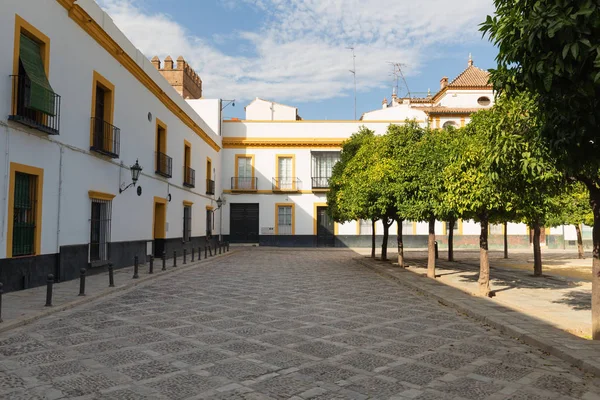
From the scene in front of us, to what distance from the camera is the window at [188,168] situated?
21.9 meters

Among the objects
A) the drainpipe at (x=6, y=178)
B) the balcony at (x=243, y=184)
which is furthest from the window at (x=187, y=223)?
the drainpipe at (x=6, y=178)

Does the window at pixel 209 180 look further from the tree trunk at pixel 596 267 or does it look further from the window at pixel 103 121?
the tree trunk at pixel 596 267

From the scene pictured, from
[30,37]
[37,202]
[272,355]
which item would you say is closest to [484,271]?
[272,355]

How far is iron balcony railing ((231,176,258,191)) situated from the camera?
102ft

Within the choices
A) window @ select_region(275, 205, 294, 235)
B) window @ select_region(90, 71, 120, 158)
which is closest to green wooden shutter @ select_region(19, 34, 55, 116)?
window @ select_region(90, 71, 120, 158)

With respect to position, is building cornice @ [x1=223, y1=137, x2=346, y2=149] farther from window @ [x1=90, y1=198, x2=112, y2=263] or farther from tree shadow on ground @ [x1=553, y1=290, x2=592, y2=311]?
tree shadow on ground @ [x1=553, y1=290, x2=592, y2=311]

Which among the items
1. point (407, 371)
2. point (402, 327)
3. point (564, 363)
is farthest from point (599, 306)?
point (407, 371)

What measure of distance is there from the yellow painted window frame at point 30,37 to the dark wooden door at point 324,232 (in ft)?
72.5

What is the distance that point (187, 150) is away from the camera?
2280 centimetres

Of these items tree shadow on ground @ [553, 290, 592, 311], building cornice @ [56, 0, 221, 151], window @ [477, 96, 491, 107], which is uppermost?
window @ [477, 96, 491, 107]

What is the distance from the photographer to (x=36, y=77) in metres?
9.56

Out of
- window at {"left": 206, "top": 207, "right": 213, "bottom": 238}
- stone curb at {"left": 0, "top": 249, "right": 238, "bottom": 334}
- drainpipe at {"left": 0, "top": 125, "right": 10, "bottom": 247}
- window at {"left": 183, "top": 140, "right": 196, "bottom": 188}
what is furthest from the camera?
window at {"left": 206, "top": 207, "right": 213, "bottom": 238}

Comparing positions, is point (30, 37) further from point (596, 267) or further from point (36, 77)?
point (596, 267)

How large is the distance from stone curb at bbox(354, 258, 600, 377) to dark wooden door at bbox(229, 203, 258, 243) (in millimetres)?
20471
